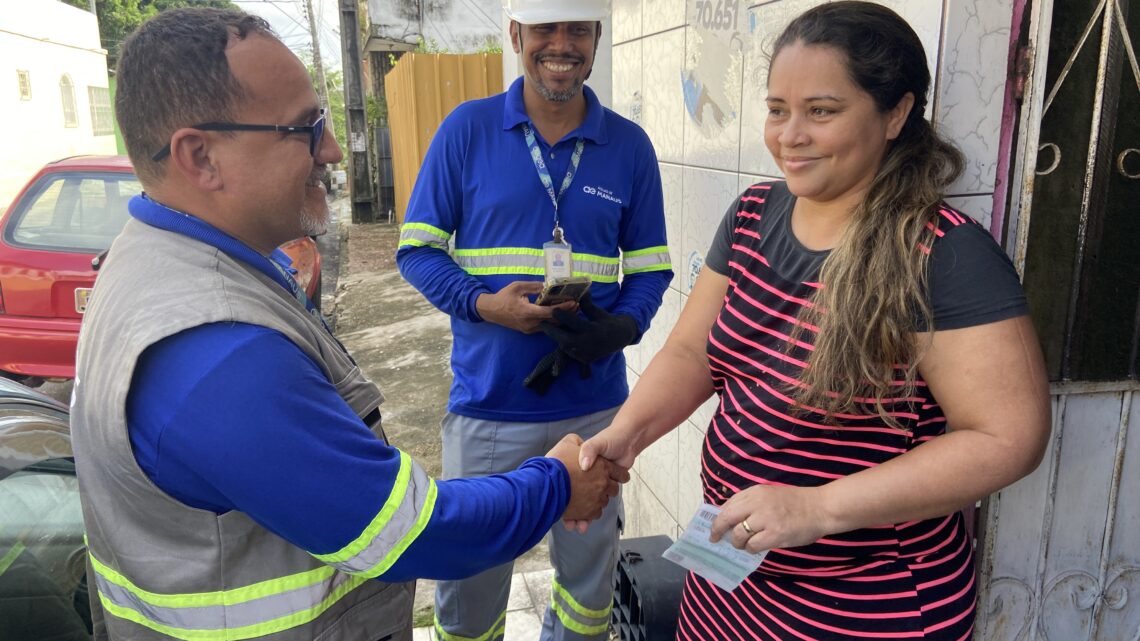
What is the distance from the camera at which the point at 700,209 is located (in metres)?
2.99

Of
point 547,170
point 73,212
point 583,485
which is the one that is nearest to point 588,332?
point 547,170

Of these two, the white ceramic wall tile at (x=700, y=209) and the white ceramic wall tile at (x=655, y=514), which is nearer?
the white ceramic wall tile at (x=700, y=209)

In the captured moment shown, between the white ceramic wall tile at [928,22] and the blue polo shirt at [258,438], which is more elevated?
the white ceramic wall tile at [928,22]

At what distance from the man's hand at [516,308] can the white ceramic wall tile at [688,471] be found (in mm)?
945

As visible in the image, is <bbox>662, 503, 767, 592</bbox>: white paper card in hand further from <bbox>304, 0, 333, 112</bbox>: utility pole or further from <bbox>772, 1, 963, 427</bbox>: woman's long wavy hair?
<bbox>304, 0, 333, 112</bbox>: utility pole

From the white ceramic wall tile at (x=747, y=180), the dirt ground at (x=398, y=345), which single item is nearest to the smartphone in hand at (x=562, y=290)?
the white ceramic wall tile at (x=747, y=180)

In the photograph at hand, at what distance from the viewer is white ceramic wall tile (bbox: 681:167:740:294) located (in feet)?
9.02

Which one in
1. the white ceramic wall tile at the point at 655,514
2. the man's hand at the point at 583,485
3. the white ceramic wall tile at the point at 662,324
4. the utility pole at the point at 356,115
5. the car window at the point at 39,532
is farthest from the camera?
the utility pole at the point at 356,115

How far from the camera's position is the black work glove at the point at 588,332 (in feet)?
7.99

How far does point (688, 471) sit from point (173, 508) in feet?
7.36

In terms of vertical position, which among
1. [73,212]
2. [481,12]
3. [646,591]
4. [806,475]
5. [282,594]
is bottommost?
[646,591]

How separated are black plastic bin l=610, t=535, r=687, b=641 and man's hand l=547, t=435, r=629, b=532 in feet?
2.49

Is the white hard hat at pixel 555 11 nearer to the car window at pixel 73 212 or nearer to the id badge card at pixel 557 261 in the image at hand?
the id badge card at pixel 557 261

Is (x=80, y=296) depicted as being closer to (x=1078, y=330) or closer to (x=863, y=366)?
(x=863, y=366)
